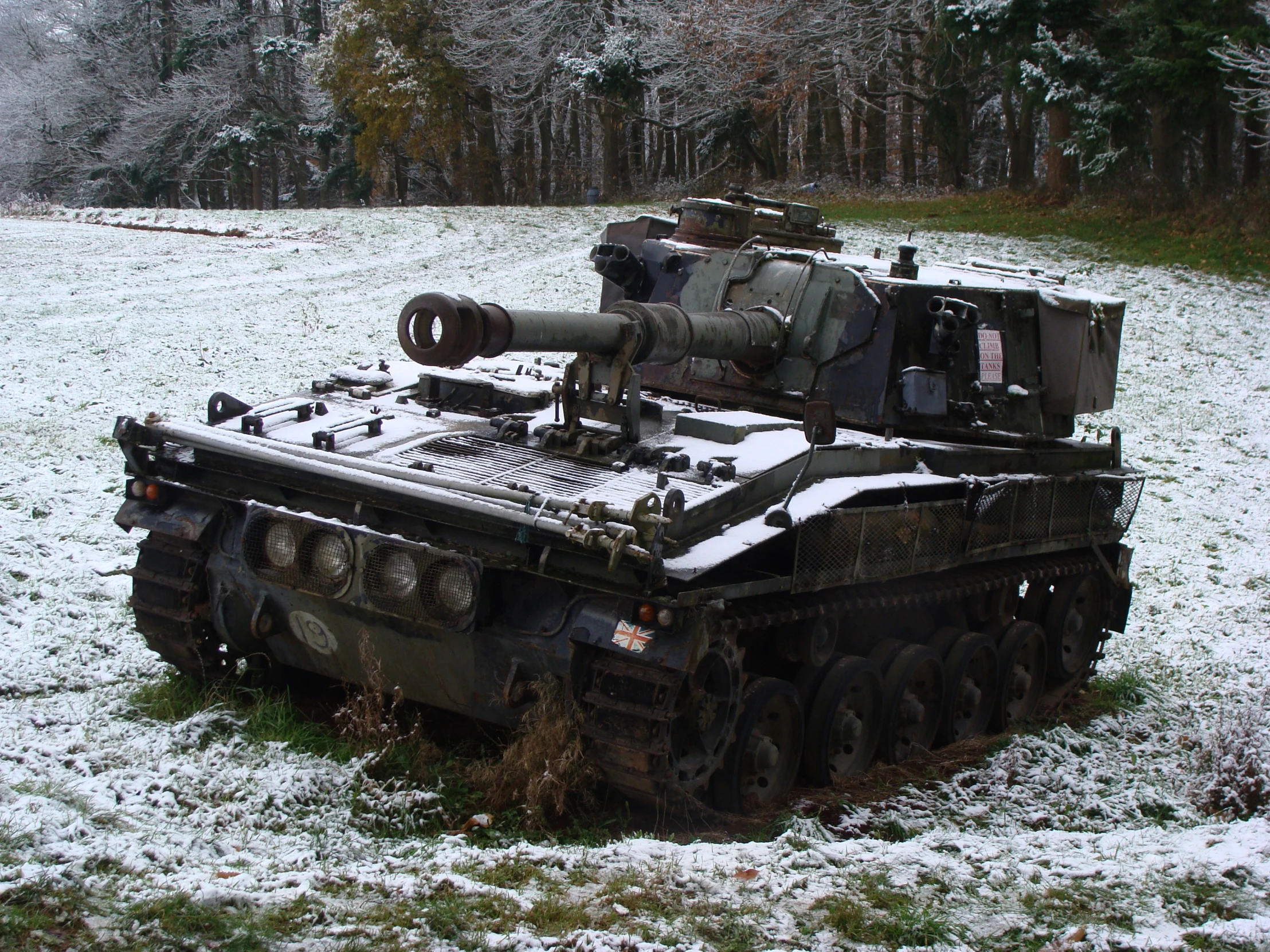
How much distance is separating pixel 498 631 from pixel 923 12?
2579cm

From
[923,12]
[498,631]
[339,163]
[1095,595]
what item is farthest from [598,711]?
[339,163]

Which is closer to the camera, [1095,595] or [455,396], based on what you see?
[455,396]

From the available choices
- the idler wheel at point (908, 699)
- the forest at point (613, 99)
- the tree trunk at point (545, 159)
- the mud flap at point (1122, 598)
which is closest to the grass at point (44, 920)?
the idler wheel at point (908, 699)

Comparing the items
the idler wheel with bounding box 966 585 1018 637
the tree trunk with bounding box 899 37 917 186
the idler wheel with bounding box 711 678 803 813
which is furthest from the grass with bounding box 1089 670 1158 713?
the tree trunk with bounding box 899 37 917 186

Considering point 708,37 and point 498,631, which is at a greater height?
point 708,37

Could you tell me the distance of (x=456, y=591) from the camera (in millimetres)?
5906

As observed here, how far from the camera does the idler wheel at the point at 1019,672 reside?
8.41 metres

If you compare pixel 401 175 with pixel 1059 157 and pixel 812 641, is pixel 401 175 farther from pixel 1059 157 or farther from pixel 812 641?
pixel 812 641

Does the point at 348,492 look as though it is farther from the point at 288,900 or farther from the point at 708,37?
the point at 708,37

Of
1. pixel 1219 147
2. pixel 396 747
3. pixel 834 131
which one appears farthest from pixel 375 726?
pixel 834 131

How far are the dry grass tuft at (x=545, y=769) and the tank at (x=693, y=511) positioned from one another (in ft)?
0.34

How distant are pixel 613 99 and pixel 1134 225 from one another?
13805 millimetres

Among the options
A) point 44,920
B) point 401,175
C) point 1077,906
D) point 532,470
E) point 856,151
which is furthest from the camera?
point 401,175

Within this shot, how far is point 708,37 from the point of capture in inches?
1188
